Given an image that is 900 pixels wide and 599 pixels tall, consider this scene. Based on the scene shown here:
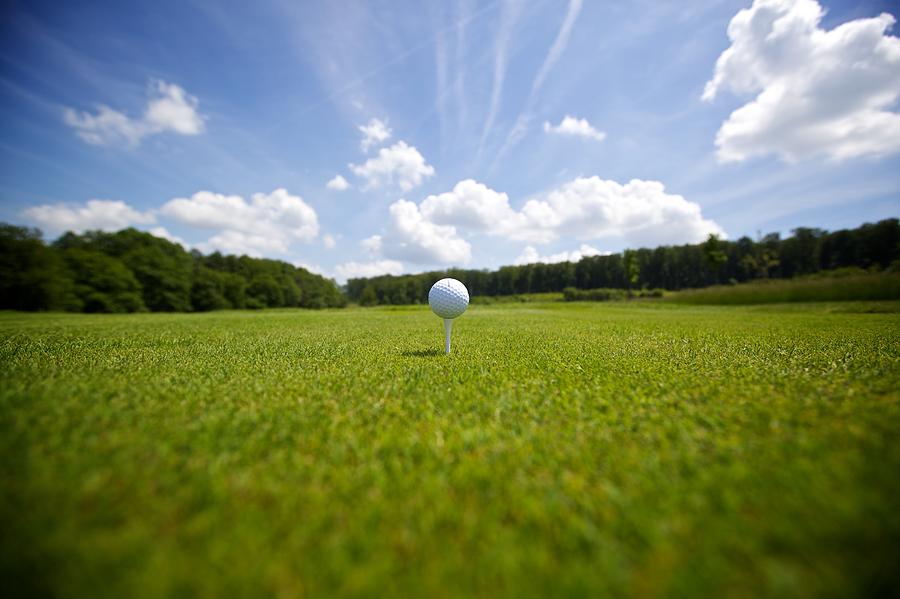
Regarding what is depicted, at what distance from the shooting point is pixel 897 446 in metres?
2.34

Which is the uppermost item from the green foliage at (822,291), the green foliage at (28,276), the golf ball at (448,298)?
the green foliage at (28,276)

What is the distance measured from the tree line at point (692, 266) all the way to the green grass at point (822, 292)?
88.9 ft

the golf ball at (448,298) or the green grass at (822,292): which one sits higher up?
the golf ball at (448,298)

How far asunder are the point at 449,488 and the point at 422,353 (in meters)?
4.34

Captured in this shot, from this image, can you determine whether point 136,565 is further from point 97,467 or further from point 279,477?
point 97,467

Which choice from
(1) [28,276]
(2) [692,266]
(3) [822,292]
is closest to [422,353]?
(3) [822,292]

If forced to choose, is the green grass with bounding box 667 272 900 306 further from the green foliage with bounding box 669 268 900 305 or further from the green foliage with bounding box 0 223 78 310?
the green foliage with bounding box 0 223 78 310

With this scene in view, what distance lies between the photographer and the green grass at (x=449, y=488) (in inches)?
55.5

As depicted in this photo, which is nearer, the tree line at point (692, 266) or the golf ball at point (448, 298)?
the golf ball at point (448, 298)

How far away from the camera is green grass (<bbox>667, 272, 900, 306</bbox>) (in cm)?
2500

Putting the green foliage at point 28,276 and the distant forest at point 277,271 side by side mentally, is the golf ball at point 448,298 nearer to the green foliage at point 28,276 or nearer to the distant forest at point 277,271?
the distant forest at point 277,271

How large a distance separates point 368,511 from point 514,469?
0.96m

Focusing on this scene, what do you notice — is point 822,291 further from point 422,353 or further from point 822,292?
point 422,353

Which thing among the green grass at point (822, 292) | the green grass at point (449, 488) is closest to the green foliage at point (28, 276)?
the green grass at point (449, 488)
